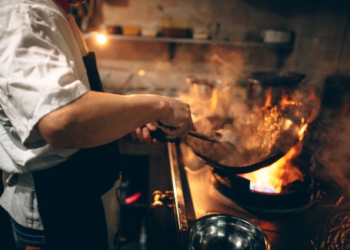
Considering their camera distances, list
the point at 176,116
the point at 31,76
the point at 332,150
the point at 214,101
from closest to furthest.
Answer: the point at 31,76
the point at 176,116
the point at 332,150
the point at 214,101

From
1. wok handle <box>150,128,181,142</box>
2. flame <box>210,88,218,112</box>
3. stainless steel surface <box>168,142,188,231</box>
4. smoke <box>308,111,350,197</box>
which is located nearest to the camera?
stainless steel surface <box>168,142,188,231</box>

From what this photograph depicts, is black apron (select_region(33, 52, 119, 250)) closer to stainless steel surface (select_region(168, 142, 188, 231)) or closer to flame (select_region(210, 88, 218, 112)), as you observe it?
stainless steel surface (select_region(168, 142, 188, 231))

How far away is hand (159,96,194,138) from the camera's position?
1218 millimetres

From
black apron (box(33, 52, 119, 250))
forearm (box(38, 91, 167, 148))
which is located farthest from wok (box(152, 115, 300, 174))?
forearm (box(38, 91, 167, 148))

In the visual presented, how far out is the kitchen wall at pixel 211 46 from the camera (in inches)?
149

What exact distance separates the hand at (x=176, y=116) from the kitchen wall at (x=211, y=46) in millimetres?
2837

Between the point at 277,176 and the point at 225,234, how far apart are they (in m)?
0.73

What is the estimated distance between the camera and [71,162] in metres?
1.24

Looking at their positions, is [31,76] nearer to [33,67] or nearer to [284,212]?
[33,67]

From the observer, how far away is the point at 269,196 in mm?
1599

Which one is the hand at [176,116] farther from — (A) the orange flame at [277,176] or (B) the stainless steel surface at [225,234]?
(A) the orange flame at [277,176]

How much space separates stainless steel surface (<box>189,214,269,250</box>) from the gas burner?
12.8 inches

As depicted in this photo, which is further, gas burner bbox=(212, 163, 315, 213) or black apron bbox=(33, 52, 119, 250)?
gas burner bbox=(212, 163, 315, 213)

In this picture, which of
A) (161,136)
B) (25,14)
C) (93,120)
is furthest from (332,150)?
(25,14)
